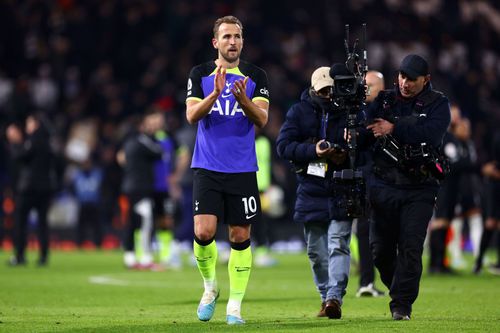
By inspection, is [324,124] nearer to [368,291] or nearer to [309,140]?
[309,140]

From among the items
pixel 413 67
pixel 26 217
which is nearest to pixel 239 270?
pixel 413 67

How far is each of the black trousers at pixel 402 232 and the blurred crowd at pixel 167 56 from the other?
17.2 m

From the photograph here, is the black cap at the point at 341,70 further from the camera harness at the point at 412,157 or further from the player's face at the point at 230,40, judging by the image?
the player's face at the point at 230,40

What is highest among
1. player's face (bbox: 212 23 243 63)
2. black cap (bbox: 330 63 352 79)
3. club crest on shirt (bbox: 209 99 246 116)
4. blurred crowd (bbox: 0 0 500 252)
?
blurred crowd (bbox: 0 0 500 252)

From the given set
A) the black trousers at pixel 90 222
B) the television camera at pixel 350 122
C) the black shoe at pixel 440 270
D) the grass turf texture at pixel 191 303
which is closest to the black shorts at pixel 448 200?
the black shoe at pixel 440 270

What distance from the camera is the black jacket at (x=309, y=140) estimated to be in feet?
37.0

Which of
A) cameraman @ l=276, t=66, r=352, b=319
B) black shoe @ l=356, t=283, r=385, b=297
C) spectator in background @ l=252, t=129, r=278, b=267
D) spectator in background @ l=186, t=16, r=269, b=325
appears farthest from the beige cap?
spectator in background @ l=252, t=129, r=278, b=267

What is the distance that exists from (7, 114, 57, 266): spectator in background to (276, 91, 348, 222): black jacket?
11.1 meters

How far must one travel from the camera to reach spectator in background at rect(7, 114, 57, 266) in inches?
857

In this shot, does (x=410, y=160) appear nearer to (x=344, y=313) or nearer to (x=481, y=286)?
(x=344, y=313)

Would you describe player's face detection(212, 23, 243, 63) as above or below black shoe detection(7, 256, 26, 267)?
above

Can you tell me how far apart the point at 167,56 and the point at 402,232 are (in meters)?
21.5

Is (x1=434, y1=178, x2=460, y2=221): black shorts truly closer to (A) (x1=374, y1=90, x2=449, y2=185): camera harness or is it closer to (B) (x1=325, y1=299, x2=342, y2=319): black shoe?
(A) (x1=374, y1=90, x2=449, y2=185): camera harness

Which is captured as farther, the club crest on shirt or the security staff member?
the security staff member
